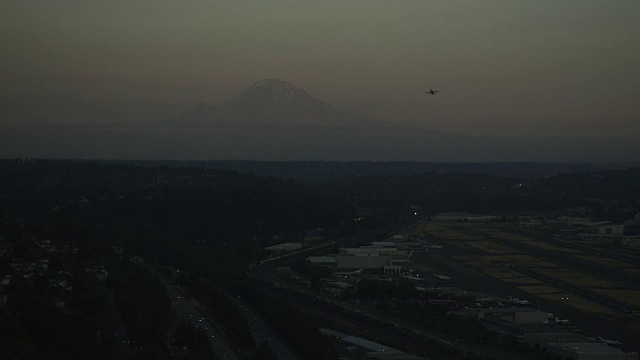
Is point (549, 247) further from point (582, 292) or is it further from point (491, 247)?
point (582, 292)

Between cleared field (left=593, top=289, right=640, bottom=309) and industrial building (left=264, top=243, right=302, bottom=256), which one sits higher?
cleared field (left=593, top=289, right=640, bottom=309)

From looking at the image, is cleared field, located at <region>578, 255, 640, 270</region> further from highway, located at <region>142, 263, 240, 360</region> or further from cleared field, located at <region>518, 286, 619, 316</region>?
highway, located at <region>142, 263, 240, 360</region>

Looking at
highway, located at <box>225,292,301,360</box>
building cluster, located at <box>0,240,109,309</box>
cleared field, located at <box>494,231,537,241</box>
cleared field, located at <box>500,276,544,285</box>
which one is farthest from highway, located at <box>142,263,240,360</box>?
cleared field, located at <box>494,231,537,241</box>

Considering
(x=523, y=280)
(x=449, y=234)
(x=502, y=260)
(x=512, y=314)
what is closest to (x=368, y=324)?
→ (x=512, y=314)

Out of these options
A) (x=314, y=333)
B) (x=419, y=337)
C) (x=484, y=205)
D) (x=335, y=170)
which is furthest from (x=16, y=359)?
(x=335, y=170)

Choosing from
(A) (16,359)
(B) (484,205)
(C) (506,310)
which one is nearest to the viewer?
(A) (16,359)

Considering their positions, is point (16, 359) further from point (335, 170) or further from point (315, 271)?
point (335, 170)

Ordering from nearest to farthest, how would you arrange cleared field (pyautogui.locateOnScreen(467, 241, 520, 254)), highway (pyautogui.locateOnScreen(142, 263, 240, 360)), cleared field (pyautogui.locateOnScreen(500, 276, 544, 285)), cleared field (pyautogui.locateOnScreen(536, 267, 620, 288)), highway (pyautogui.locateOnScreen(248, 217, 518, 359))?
1. highway (pyautogui.locateOnScreen(142, 263, 240, 360))
2. highway (pyautogui.locateOnScreen(248, 217, 518, 359))
3. cleared field (pyautogui.locateOnScreen(536, 267, 620, 288))
4. cleared field (pyautogui.locateOnScreen(500, 276, 544, 285))
5. cleared field (pyautogui.locateOnScreen(467, 241, 520, 254))
